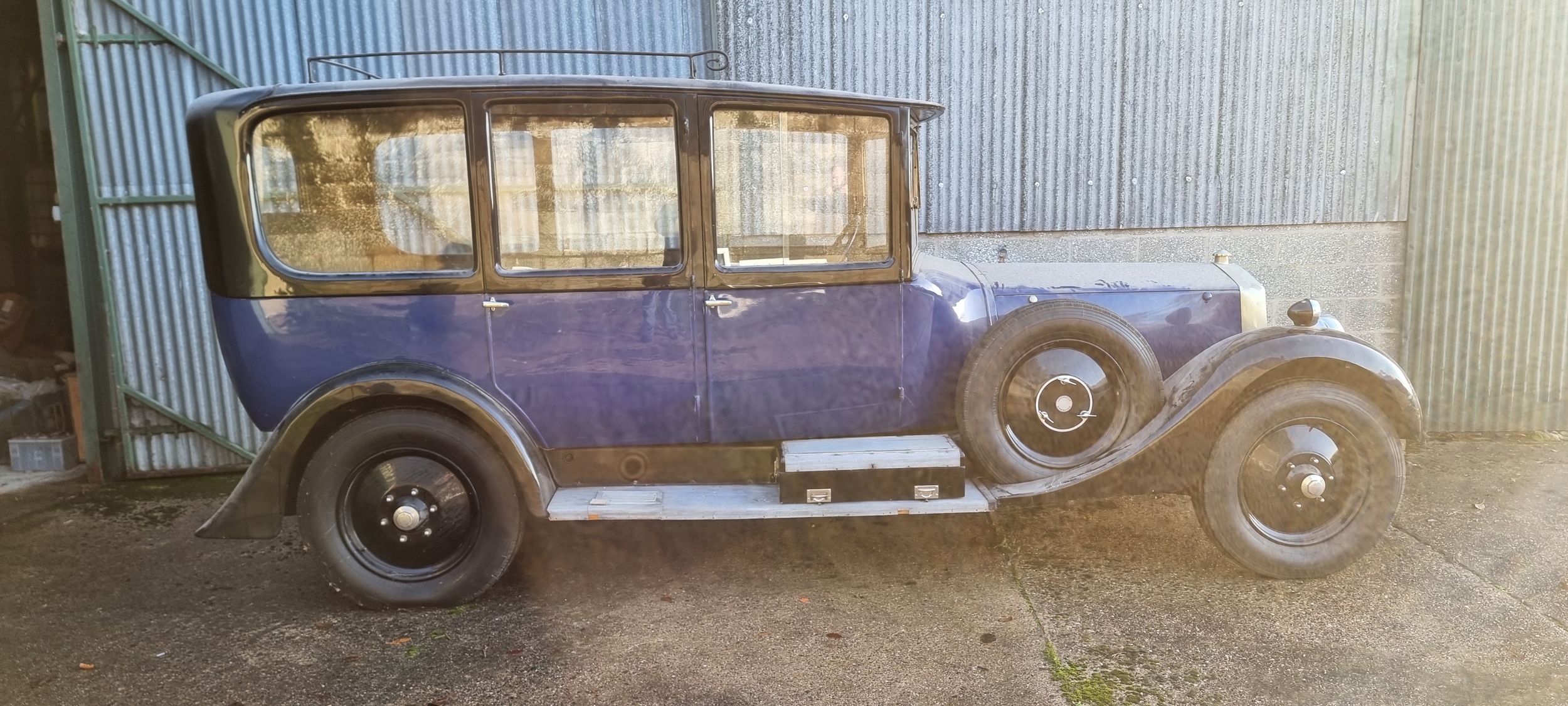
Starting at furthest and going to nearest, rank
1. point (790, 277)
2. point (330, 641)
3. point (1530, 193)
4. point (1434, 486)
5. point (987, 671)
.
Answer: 1. point (1530, 193)
2. point (1434, 486)
3. point (790, 277)
4. point (330, 641)
5. point (987, 671)

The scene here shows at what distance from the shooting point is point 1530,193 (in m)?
5.64

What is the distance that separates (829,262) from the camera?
11.5ft

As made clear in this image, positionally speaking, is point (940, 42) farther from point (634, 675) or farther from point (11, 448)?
point (11, 448)

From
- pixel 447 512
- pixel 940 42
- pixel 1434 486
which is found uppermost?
pixel 940 42

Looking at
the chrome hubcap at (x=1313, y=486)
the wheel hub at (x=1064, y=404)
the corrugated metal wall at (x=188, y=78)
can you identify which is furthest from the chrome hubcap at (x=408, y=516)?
the chrome hubcap at (x=1313, y=486)

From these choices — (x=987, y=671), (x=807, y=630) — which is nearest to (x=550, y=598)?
(x=807, y=630)

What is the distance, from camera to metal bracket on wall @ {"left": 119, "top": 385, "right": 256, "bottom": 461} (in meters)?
5.45

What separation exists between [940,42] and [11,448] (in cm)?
707

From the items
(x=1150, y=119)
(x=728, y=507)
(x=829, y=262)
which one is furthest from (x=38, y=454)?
(x=1150, y=119)

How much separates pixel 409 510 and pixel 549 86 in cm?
177

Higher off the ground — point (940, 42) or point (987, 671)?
point (940, 42)

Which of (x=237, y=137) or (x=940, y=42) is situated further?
(x=940, y=42)

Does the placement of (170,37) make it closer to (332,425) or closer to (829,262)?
(332,425)

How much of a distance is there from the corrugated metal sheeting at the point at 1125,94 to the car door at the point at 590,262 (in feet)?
8.92
